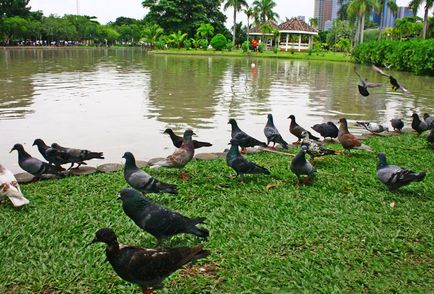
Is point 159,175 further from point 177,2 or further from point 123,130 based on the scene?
point 177,2

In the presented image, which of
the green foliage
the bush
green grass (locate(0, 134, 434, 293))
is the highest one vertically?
the bush

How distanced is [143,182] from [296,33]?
58.7 metres

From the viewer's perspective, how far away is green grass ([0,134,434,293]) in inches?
129

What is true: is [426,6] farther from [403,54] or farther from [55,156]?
[55,156]

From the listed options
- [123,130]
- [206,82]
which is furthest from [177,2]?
[123,130]

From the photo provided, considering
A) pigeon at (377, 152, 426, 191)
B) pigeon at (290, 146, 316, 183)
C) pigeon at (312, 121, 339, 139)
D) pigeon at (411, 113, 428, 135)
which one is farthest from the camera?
pigeon at (411, 113, 428, 135)

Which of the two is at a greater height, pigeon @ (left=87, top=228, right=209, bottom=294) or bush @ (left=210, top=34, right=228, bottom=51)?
bush @ (left=210, top=34, right=228, bottom=51)

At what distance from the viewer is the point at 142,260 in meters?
2.90

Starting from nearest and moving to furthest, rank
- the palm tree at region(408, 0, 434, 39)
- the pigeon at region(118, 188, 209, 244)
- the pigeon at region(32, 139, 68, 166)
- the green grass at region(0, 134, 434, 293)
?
the green grass at region(0, 134, 434, 293) → the pigeon at region(118, 188, 209, 244) → the pigeon at region(32, 139, 68, 166) → the palm tree at region(408, 0, 434, 39)

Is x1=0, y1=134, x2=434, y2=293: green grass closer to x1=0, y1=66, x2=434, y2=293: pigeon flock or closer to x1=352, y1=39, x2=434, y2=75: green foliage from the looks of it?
x1=0, y1=66, x2=434, y2=293: pigeon flock

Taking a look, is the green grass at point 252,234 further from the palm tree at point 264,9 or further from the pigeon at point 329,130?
the palm tree at point 264,9

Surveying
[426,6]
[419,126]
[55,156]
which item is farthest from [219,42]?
[55,156]

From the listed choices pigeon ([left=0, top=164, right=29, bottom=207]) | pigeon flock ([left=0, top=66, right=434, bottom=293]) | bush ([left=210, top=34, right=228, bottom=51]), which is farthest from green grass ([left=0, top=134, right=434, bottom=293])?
bush ([left=210, top=34, right=228, bottom=51])

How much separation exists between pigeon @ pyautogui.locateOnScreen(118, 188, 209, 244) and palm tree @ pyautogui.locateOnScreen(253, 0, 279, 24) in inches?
2270
